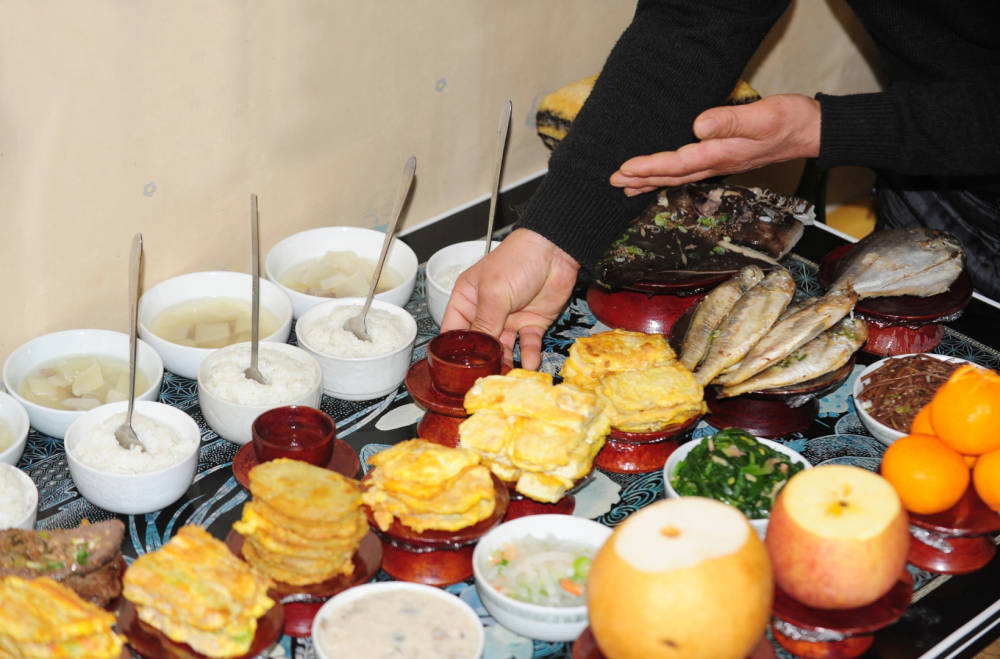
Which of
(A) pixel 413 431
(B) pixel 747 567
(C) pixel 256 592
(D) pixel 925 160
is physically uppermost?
(D) pixel 925 160

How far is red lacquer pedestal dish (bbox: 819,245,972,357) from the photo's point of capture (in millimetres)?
2404

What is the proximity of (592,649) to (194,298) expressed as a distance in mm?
1387

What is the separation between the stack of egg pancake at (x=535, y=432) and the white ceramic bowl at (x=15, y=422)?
0.85 metres

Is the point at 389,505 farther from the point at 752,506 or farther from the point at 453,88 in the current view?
the point at 453,88

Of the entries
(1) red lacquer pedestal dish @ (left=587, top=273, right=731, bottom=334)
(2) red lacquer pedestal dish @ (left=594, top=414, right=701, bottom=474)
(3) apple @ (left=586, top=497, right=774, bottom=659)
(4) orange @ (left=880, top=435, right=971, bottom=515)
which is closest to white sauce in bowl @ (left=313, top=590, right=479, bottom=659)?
(3) apple @ (left=586, top=497, right=774, bottom=659)

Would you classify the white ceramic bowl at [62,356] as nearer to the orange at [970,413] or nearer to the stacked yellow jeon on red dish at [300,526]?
the stacked yellow jeon on red dish at [300,526]

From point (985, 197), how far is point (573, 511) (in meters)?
1.78

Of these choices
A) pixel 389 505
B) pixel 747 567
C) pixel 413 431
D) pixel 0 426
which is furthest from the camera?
pixel 413 431

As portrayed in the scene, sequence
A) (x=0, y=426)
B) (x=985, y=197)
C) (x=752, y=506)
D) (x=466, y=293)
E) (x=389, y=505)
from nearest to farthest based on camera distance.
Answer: (x=389, y=505) → (x=752, y=506) → (x=0, y=426) → (x=466, y=293) → (x=985, y=197)

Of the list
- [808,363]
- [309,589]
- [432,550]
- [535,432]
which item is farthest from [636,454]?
[309,589]

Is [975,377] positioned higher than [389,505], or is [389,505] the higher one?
[975,377]

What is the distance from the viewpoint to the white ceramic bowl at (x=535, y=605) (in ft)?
5.06

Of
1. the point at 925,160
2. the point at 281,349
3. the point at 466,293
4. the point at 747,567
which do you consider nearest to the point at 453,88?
the point at 466,293

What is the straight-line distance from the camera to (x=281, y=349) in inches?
84.9
